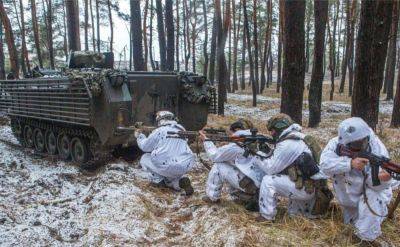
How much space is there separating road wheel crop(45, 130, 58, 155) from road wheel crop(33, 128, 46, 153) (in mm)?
245

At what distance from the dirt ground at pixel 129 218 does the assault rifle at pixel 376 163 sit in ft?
2.79

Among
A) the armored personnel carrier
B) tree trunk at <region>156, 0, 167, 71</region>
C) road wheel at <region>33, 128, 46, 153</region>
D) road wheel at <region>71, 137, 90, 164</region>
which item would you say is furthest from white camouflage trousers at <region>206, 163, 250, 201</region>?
tree trunk at <region>156, 0, 167, 71</region>

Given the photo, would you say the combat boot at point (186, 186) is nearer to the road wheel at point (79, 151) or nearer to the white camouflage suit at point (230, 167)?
the white camouflage suit at point (230, 167)

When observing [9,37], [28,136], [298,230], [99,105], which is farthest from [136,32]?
[298,230]

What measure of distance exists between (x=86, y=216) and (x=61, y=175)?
2.63 metres

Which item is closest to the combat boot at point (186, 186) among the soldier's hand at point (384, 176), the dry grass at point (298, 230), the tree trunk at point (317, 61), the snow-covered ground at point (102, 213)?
the snow-covered ground at point (102, 213)

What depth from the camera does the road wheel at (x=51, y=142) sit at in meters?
11.1

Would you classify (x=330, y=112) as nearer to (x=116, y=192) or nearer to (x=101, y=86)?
(x=101, y=86)

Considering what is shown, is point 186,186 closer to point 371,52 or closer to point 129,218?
point 129,218

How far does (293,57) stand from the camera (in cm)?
930

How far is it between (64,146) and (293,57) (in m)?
5.37

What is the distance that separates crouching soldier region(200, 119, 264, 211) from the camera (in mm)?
5938

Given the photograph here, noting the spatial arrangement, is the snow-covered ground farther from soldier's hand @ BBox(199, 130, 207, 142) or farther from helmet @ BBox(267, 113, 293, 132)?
helmet @ BBox(267, 113, 293, 132)

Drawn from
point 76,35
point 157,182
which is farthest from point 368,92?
point 76,35
